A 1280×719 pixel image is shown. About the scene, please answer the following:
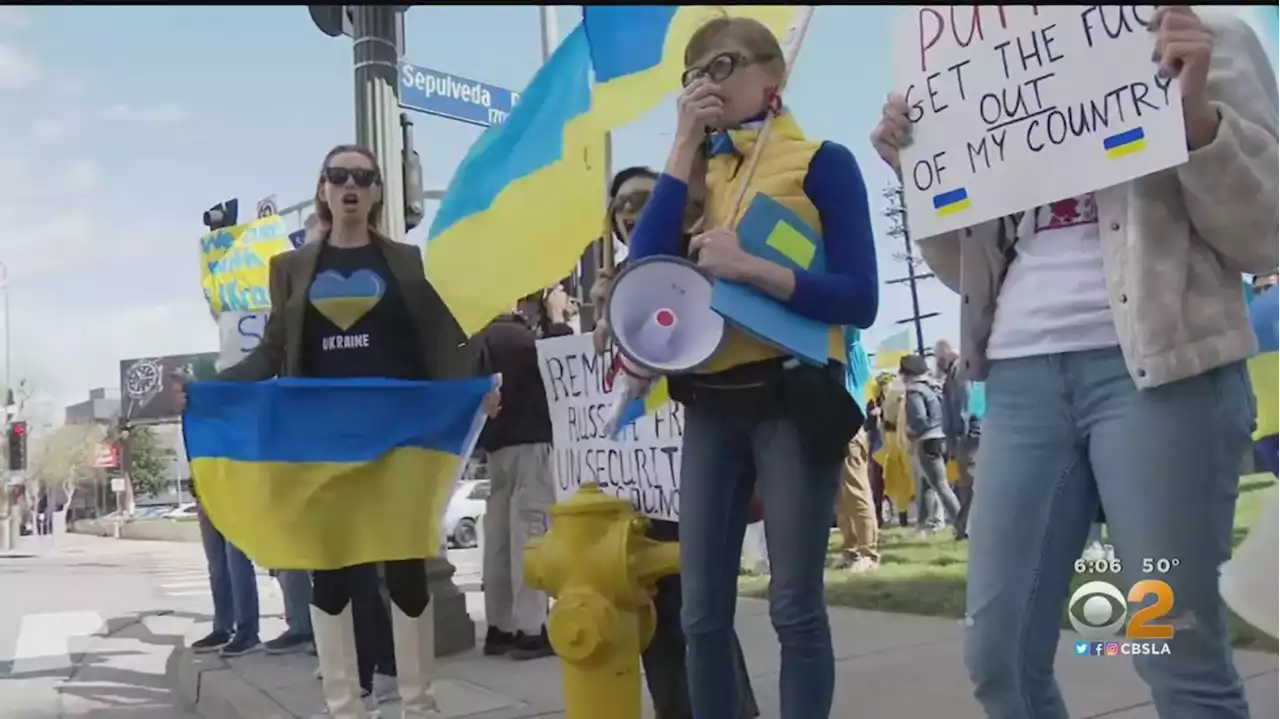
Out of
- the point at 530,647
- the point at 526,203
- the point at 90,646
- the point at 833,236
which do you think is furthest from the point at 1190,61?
the point at 90,646

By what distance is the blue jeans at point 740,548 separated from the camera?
2.53 meters

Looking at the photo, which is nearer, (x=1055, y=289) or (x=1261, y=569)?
(x=1055, y=289)

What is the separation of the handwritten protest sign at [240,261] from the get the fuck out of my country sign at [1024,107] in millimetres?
5803

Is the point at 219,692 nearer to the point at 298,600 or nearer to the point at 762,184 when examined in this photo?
the point at 298,600

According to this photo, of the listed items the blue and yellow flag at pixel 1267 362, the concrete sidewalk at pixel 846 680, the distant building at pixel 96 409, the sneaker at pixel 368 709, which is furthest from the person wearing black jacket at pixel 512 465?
the distant building at pixel 96 409

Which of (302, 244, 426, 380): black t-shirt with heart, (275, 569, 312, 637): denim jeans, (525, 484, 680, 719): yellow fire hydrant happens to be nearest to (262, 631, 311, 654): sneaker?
(275, 569, 312, 637): denim jeans

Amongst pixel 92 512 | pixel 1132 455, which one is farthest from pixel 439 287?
pixel 92 512

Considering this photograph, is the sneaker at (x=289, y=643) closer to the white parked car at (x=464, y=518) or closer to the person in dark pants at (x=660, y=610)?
the person in dark pants at (x=660, y=610)

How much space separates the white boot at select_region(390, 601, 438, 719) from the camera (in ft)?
12.1

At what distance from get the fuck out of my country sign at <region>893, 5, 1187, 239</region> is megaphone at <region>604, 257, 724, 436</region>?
0.47 m

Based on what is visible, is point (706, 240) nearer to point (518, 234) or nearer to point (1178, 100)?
point (1178, 100)

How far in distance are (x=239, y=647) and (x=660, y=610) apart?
3542mm

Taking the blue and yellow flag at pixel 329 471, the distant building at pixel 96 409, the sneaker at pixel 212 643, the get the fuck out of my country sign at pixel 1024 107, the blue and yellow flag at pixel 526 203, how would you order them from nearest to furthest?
the get the fuck out of my country sign at pixel 1024 107, the blue and yellow flag at pixel 329 471, the blue and yellow flag at pixel 526 203, the sneaker at pixel 212 643, the distant building at pixel 96 409

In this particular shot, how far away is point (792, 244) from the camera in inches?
101
